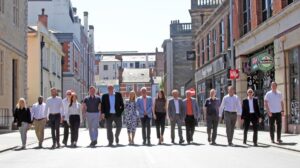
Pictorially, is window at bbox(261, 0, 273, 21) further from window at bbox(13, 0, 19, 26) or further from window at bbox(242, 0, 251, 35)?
window at bbox(13, 0, 19, 26)

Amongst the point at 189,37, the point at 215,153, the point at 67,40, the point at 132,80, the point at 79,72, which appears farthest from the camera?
the point at 132,80

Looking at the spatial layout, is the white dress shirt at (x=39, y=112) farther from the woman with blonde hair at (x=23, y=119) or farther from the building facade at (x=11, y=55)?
the building facade at (x=11, y=55)

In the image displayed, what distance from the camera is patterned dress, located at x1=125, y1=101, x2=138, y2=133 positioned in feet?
66.0

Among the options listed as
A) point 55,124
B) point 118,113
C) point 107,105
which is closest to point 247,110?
point 118,113

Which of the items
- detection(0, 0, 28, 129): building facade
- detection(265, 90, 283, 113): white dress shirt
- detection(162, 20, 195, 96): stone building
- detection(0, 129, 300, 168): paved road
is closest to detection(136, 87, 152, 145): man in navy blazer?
detection(0, 129, 300, 168): paved road

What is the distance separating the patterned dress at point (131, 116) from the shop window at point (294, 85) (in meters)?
7.43

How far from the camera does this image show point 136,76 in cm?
11475

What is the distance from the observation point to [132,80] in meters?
114

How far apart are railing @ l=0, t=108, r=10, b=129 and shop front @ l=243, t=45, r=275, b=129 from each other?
14.0 m

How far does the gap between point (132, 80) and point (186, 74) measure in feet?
135

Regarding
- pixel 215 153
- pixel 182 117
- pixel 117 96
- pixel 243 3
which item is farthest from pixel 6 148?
pixel 243 3

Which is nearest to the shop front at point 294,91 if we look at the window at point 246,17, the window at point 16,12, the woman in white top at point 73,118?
the window at point 246,17

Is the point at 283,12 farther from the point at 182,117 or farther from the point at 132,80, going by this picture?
the point at 132,80

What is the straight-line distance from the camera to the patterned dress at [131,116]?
20.1 metres
